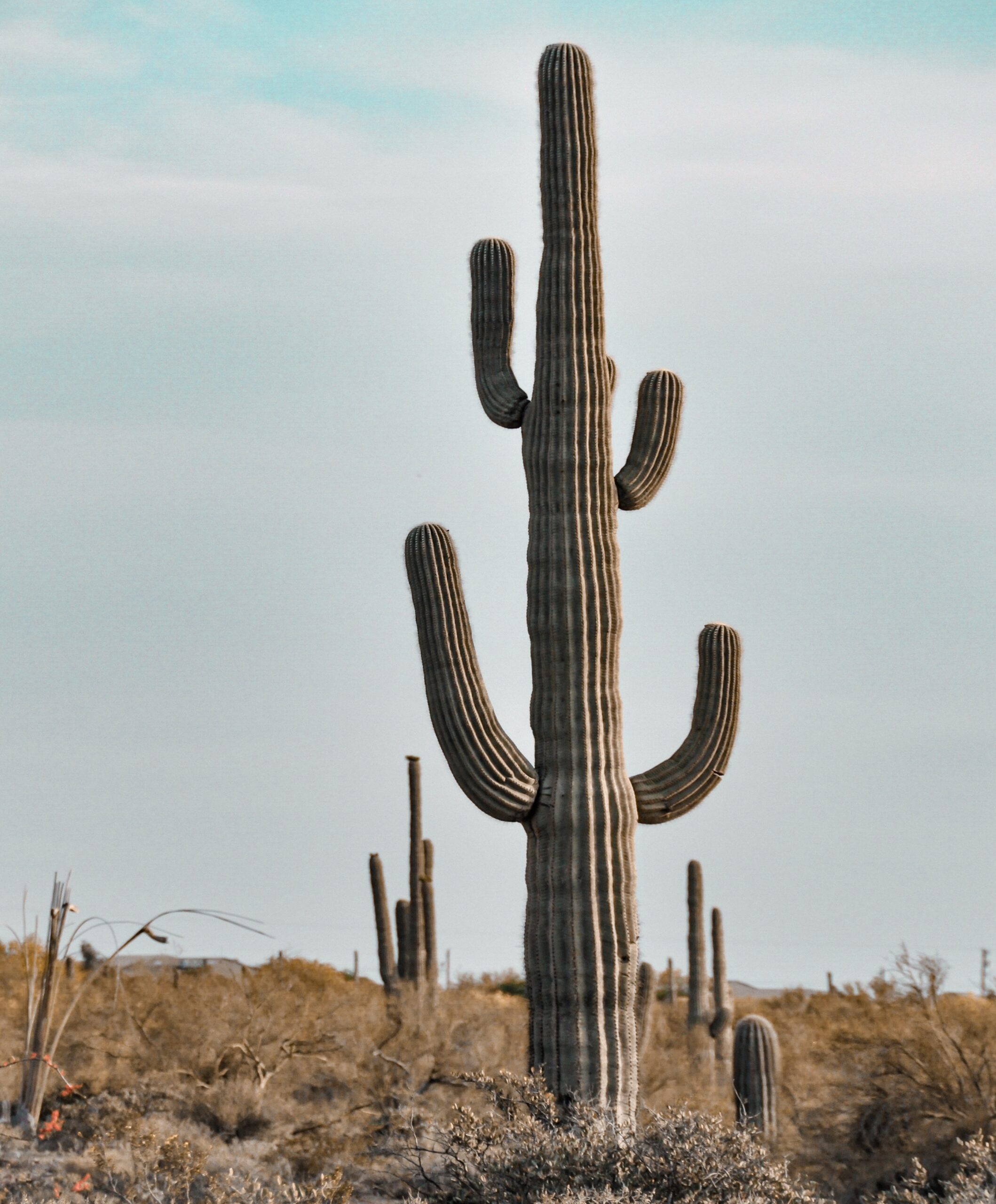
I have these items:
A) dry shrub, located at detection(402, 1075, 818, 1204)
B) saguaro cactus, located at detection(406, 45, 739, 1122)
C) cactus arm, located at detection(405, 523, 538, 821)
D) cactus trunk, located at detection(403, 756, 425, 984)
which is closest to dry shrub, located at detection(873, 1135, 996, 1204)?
dry shrub, located at detection(402, 1075, 818, 1204)

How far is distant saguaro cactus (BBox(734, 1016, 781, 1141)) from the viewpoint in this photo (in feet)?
46.8

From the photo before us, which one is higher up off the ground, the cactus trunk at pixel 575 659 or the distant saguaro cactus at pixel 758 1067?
the cactus trunk at pixel 575 659

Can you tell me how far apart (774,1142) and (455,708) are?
230 inches

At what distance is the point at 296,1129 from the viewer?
47.9ft

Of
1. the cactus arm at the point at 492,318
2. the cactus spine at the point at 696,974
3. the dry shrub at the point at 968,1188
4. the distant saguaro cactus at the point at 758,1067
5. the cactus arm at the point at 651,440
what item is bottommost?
the dry shrub at the point at 968,1188

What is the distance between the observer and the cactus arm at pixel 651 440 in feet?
35.4

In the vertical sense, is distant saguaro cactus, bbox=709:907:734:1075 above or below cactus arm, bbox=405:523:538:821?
below

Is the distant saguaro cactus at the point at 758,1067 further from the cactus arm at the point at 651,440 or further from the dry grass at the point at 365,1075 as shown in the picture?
the cactus arm at the point at 651,440

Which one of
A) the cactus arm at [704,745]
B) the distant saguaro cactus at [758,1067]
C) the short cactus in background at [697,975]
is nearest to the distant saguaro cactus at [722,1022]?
the short cactus in background at [697,975]

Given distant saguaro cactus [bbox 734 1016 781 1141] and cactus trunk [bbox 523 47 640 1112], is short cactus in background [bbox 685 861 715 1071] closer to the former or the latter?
distant saguaro cactus [bbox 734 1016 781 1141]

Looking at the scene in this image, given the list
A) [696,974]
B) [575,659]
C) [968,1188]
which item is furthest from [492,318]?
[696,974]

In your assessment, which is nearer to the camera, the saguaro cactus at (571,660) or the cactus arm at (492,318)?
the saguaro cactus at (571,660)

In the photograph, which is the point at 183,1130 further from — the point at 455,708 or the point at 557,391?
the point at 557,391

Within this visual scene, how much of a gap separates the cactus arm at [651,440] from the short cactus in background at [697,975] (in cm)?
1119
